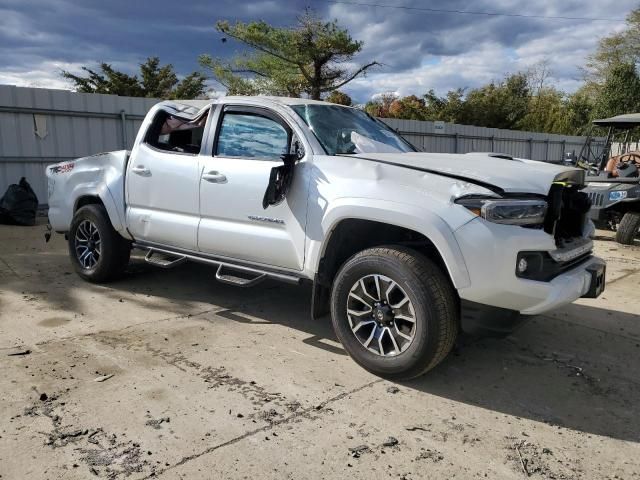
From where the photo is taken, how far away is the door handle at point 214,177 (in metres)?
4.46

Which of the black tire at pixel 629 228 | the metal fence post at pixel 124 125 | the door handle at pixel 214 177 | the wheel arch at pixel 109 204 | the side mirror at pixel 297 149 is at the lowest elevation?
the black tire at pixel 629 228

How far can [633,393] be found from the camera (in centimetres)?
362

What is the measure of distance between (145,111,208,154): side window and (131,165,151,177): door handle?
243 millimetres

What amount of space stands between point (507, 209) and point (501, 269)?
36 cm

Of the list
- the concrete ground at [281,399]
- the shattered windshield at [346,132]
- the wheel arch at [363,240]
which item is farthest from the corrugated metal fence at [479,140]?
the wheel arch at [363,240]

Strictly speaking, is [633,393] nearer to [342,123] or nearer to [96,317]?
[342,123]

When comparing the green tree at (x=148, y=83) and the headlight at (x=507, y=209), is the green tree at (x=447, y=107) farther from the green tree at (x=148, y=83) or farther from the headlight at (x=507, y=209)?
the headlight at (x=507, y=209)

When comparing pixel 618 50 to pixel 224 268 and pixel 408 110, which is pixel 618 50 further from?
pixel 224 268

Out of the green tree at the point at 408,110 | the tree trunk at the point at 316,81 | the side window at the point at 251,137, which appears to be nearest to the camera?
the side window at the point at 251,137

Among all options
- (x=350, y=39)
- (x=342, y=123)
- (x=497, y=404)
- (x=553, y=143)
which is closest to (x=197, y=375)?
(x=497, y=404)

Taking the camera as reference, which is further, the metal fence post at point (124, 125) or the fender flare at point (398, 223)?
the metal fence post at point (124, 125)

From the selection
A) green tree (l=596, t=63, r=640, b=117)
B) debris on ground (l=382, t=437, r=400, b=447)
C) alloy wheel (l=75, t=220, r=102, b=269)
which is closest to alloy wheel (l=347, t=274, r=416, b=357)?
debris on ground (l=382, t=437, r=400, b=447)

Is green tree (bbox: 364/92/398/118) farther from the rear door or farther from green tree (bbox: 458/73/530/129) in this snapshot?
the rear door

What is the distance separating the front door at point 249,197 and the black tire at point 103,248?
139cm
